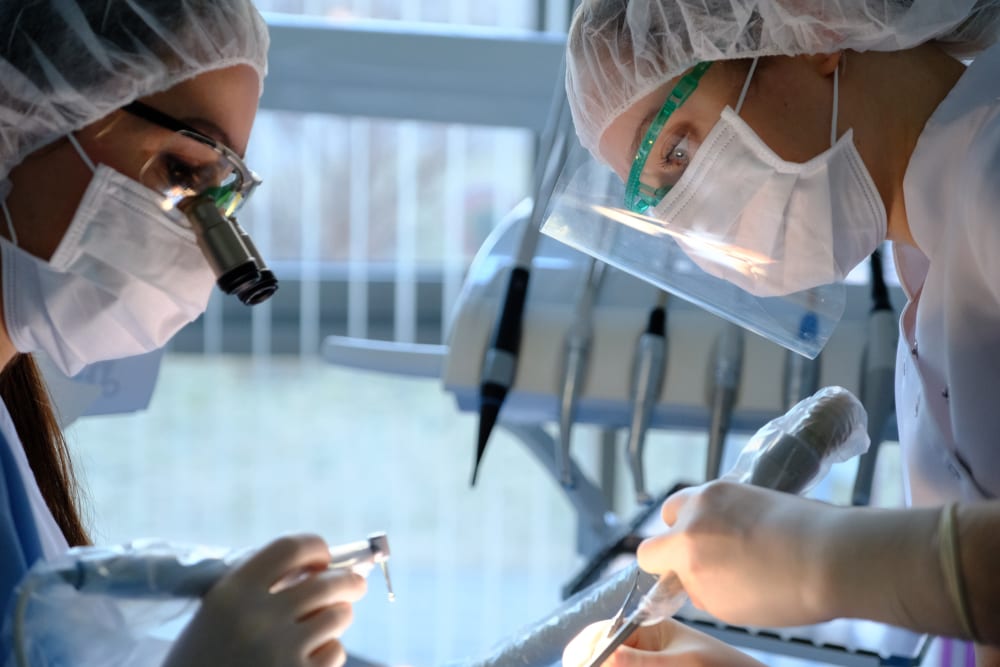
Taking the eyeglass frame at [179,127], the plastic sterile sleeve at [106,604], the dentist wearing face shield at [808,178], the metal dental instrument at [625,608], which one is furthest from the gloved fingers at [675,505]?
the eyeglass frame at [179,127]

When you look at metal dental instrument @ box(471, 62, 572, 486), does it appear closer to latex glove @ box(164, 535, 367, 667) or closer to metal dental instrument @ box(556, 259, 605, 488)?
metal dental instrument @ box(556, 259, 605, 488)

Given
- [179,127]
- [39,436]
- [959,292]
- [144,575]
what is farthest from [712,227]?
[39,436]

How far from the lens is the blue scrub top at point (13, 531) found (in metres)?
1.06

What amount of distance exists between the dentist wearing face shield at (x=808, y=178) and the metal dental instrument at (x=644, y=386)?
320 millimetres

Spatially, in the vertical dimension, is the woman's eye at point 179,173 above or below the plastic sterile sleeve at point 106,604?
above

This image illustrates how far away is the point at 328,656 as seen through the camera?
0.90 metres

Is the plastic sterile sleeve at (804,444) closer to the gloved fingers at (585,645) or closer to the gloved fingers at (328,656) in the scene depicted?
the gloved fingers at (585,645)

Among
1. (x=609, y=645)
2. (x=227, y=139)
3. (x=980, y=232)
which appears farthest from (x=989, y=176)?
(x=227, y=139)

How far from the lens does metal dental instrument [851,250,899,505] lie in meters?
1.56

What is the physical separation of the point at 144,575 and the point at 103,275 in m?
0.45

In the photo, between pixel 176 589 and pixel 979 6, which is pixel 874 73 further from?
pixel 176 589

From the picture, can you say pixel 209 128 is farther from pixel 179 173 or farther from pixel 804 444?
pixel 804 444

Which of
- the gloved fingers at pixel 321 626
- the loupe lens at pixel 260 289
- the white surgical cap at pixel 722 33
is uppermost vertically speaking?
the white surgical cap at pixel 722 33

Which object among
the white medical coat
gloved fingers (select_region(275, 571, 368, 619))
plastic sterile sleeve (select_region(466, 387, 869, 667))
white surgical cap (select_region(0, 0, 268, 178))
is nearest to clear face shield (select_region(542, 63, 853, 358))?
the white medical coat
